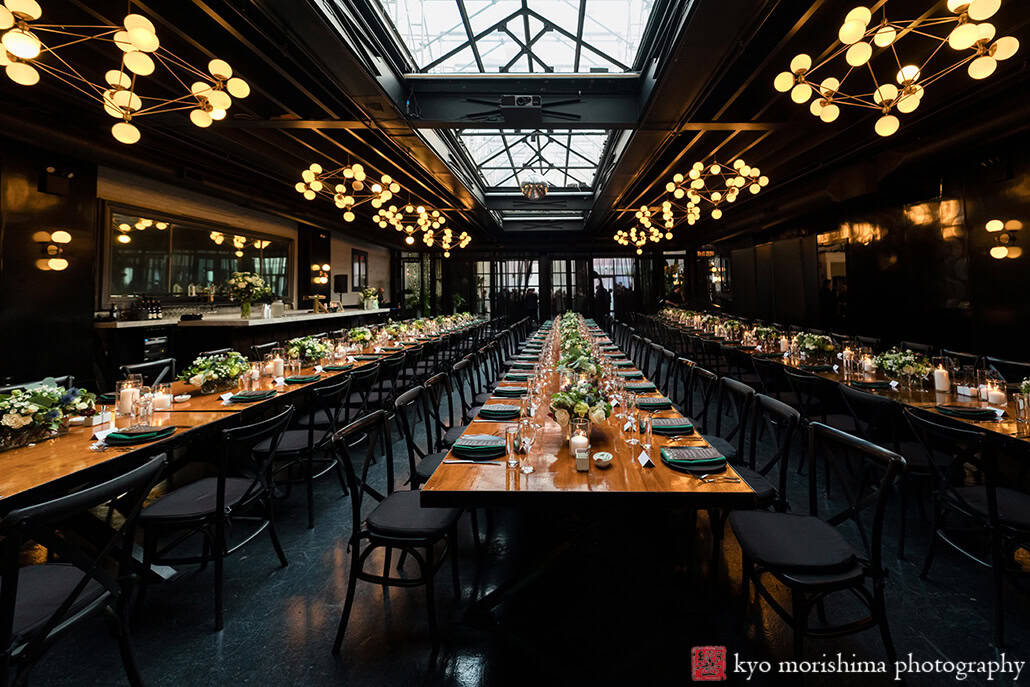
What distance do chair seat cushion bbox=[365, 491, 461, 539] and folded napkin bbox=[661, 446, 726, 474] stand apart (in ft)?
3.26

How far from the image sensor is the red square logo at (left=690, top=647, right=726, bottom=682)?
5.60 feet

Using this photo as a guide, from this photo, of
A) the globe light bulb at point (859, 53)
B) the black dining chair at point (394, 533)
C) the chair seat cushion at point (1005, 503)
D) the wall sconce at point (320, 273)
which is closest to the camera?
the black dining chair at point (394, 533)

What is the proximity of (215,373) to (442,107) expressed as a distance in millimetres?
4006

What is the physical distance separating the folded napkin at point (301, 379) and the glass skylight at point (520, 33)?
372cm

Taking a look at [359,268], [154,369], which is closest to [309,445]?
[154,369]

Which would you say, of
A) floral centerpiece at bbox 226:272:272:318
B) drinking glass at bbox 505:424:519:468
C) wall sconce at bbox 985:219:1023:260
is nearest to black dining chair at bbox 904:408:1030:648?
drinking glass at bbox 505:424:519:468

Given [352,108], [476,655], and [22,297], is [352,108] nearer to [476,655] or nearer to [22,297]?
[22,297]

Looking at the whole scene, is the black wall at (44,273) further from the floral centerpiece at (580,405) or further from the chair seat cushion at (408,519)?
the floral centerpiece at (580,405)

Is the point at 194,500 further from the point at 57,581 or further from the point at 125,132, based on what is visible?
the point at 125,132

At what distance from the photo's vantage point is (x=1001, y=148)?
5.01 metres

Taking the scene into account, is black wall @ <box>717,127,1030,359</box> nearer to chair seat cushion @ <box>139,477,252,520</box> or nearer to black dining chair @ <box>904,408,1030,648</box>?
black dining chair @ <box>904,408,1030,648</box>

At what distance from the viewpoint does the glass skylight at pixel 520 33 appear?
15.1ft

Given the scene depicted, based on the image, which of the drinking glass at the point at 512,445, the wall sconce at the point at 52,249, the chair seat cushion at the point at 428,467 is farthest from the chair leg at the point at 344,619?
the wall sconce at the point at 52,249

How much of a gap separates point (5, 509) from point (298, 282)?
9.97 metres
